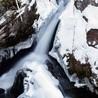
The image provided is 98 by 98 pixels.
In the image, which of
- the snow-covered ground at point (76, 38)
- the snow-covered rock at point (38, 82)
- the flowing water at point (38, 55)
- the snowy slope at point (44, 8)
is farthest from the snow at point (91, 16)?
Answer: the snow-covered rock at point (38, 82)

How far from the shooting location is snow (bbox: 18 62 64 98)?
9039 mm

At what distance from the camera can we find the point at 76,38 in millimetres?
10805

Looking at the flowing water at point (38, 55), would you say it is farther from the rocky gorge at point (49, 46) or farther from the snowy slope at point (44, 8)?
the snowy slope at point (44, 8)

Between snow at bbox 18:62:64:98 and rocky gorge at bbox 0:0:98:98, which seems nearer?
snow at bbox 18:62:64:98

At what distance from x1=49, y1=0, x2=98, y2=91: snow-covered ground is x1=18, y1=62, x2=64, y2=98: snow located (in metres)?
0.78

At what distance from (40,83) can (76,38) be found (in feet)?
7.55

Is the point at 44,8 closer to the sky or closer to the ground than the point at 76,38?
closer to the sky

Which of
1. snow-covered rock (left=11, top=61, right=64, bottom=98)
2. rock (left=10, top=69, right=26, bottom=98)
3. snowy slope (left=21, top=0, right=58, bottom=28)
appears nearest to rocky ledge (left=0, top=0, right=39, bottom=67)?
snowy slope (left=21, top=0, right=58, bottom=28)

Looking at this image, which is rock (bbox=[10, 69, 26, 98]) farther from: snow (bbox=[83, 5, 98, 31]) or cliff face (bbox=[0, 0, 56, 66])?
snow (bbox=[83, 5, 98, 31])

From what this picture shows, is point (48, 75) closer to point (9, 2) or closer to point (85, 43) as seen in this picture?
point (85, 43)

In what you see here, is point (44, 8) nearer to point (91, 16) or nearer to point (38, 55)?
point (91, 16)

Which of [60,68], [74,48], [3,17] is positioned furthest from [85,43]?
[3,17]

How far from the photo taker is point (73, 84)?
9.98m

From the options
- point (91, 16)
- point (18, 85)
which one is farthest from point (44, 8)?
point (18, 85)
